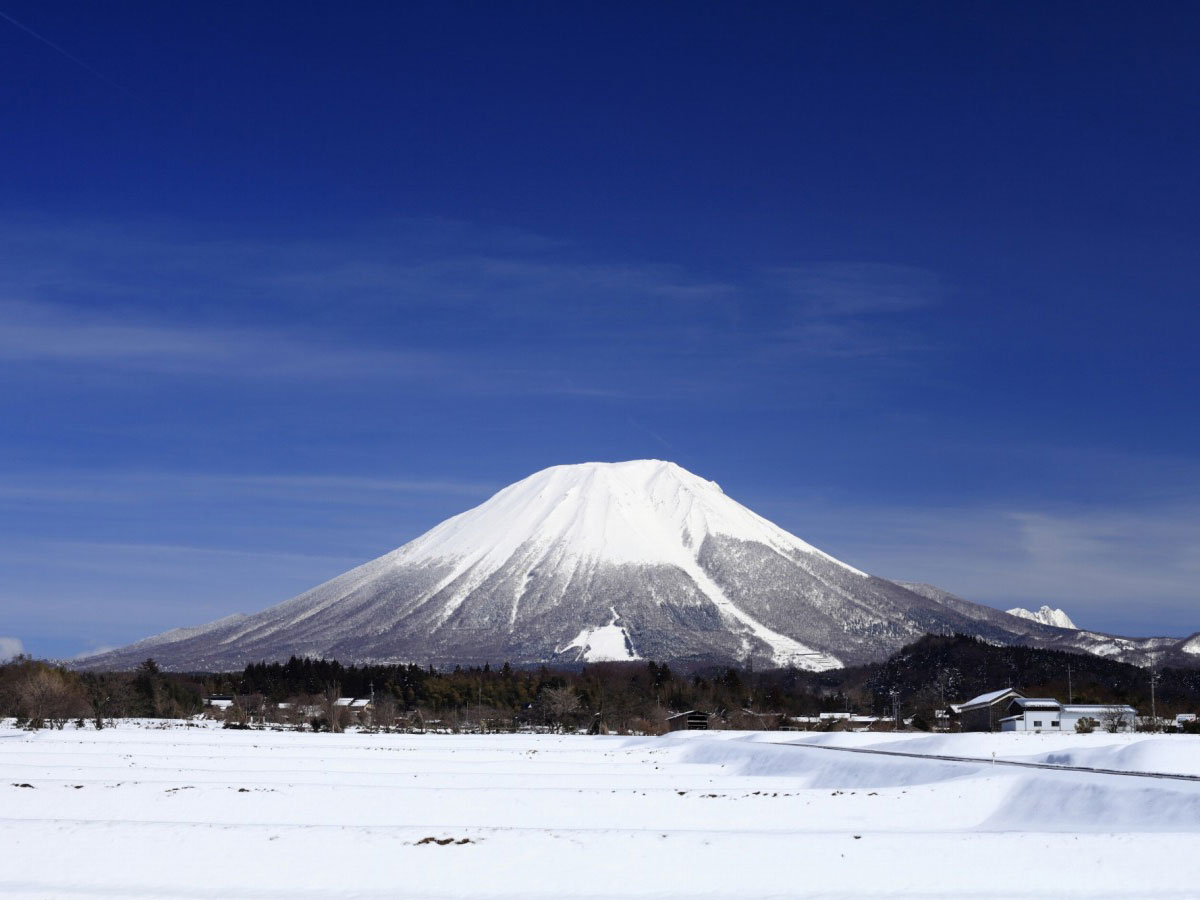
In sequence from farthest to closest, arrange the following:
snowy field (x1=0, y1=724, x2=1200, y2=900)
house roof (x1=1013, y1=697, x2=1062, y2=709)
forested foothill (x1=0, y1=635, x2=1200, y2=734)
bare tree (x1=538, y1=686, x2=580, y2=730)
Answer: bare tree (x1=538, y1=686, x2=580, y2=730)
forested foothill (x1=0, y1=635, x2=1200, y2=734)
house roof (x1=1013, y1=697, x2=1062, y2=709)
snowy field (x1=0, y1=724, x2=1200, y2=900)

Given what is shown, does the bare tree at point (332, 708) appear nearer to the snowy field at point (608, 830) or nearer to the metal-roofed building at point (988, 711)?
the metal-roofed building at point (988, 711)

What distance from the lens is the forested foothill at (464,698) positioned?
119 meters

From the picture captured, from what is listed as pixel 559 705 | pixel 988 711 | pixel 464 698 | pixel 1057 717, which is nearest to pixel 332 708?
pixel 559 705

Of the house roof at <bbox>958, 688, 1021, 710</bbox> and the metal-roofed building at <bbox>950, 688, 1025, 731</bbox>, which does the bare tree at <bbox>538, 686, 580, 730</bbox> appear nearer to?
Result: the metal-roofed building at <bbox>950, 688, 1025, 731</bbox>

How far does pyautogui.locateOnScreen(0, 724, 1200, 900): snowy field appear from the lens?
85.5 ft

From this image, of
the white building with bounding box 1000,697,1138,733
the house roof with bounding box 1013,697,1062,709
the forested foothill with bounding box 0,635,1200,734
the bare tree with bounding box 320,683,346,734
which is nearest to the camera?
the white building with bounding box 1000,697,1138,733

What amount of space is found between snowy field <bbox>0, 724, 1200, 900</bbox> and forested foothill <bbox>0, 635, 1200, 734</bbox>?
200ft

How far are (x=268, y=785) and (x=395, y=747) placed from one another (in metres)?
38.9

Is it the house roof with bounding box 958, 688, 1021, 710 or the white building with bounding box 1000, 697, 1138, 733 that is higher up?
the house roof with bounding box 958, 688, 1021, 710

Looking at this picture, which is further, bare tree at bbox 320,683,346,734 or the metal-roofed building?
bare tree at bbox 320,683,346,734

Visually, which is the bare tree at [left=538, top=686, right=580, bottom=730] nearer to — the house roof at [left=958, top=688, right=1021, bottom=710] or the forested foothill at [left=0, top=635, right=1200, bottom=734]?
the forested foothill at [left=0, top=635, right=1200, bottom=734]

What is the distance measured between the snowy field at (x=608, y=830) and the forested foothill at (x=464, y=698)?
200 ft

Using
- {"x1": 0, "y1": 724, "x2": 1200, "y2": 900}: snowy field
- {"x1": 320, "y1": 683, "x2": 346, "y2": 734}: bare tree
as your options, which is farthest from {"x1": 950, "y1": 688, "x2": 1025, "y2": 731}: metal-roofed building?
{"x1": 320, "y1": 683, "x2": 346, "y2": 734}: bare tree

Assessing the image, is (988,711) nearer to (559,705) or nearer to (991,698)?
(991,698)
